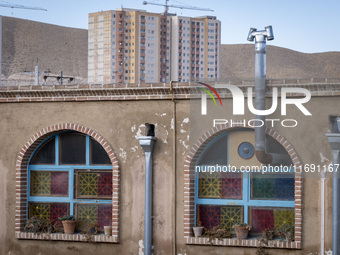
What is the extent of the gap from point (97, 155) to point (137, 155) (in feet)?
3.08

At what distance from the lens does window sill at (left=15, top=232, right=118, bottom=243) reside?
11383 millimetres

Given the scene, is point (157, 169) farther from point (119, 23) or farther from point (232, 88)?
point (119, 23)

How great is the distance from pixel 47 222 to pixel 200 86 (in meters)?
4.09

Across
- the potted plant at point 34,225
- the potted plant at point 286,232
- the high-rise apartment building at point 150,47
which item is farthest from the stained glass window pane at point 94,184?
the high-rise apartment building at point 150,47

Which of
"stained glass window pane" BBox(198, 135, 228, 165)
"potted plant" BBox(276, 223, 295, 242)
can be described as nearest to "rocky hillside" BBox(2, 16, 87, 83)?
"stained glass window pane" BBox(198, 135, 228, 165)

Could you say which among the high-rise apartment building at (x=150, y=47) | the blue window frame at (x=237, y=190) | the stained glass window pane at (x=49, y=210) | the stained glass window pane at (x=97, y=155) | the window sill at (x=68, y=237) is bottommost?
the window sill at (x=68, y=237)

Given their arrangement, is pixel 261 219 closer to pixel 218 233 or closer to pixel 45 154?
pixel 218 233

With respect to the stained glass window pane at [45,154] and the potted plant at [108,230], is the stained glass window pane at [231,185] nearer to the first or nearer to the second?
the potted plant at [108,230]

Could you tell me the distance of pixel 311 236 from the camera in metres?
10.3

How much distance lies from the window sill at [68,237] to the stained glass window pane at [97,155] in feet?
4.64

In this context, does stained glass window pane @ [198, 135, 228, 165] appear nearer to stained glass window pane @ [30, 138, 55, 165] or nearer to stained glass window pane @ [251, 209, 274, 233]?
stained glass window pane @ [251, 209, 274, 233]

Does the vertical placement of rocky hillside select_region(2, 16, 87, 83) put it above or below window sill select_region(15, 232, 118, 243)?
above

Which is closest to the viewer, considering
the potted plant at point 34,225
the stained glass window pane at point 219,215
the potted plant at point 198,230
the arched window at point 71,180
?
the potted plant at point 198,230

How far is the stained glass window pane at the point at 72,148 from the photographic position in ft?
39.2
